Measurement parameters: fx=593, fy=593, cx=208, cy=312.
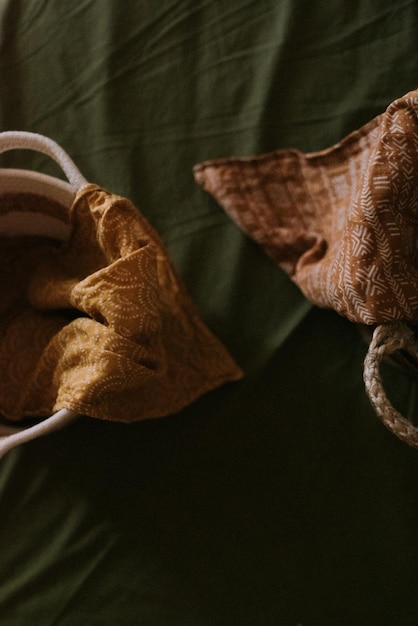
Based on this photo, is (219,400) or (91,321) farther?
(219,400)

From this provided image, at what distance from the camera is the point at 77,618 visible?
0.69 meters

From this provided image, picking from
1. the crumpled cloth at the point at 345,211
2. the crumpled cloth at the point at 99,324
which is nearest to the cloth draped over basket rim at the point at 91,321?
the crumpled cloth at the point at 99,324

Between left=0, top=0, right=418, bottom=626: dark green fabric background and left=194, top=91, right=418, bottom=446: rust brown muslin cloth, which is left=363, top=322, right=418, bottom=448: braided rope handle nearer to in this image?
left=194, top=91, right=418, bottom=446: rust brown muslin cloth

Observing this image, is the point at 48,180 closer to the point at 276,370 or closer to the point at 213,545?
the point at 276,370

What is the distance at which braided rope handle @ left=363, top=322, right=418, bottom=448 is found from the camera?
54 cm

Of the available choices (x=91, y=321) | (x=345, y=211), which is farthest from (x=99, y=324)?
(x=345, y=211)

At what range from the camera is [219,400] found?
0.74m

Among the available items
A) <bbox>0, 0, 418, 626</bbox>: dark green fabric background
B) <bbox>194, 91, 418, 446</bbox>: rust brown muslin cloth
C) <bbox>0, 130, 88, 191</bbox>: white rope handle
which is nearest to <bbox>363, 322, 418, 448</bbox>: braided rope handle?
<bbox>194, 91, 418, 446</bbox>: rust brown muslin cloth

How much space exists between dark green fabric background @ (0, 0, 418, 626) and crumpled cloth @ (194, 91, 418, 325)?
0.03 m

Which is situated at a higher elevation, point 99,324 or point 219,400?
point 99,324

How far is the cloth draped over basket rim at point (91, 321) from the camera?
588mm

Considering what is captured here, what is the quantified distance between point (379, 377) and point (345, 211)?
0.71 feet

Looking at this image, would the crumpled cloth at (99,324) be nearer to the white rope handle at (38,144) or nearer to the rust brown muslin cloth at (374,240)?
the white rope handle at (38,144)

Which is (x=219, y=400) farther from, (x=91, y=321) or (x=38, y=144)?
(x=38, y=144)
